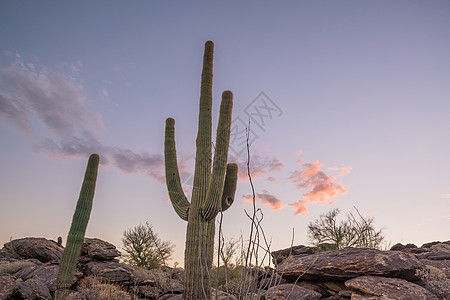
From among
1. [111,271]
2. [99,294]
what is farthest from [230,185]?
[111,271]

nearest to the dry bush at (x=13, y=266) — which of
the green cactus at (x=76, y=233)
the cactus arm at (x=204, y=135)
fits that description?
the green cactus at (x=76, y=233)

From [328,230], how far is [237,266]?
214 inches

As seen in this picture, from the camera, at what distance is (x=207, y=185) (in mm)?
8031

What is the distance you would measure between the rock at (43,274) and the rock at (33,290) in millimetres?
400

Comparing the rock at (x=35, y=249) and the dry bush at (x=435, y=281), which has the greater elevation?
the rock at (x=35, y=249)

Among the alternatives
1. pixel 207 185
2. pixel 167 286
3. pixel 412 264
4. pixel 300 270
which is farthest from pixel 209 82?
pixel 167 286

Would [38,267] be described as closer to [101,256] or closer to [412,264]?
[101,256]

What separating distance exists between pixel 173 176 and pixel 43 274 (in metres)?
5.96

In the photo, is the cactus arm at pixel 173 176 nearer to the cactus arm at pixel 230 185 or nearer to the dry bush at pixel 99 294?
the cactus arm at pixel 230 185

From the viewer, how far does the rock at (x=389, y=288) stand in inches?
272

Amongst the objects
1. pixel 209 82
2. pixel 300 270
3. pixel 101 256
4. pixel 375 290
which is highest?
pixel 209 82

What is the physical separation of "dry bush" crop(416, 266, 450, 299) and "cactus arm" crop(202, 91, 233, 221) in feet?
17.0

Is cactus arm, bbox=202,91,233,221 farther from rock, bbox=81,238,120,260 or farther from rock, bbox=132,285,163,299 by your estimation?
rock, bbox=81,238,120,260

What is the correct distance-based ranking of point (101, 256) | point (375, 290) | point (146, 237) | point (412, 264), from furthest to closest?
point (146, 237), point (101, 256), point (412, 264), point (375, 290)
